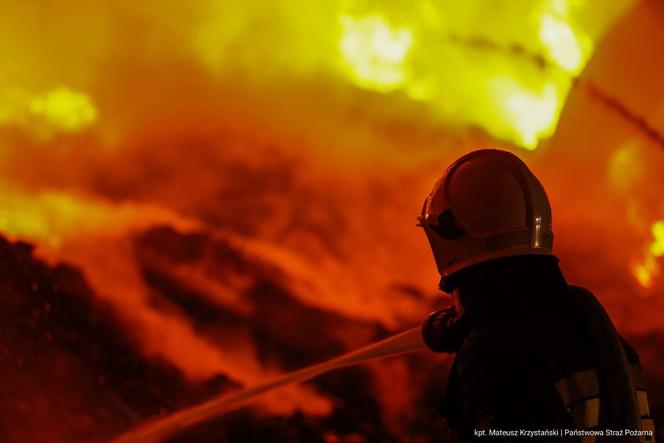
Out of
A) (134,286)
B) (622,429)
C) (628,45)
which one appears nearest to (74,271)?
(134,286)

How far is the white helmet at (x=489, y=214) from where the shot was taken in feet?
6.54

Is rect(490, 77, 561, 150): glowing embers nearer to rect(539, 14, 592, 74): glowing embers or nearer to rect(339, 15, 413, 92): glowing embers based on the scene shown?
rect(539, 14, 592, 74): glowing embers

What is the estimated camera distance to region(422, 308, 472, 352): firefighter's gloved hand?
1.87m

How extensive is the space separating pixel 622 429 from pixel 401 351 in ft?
3.43

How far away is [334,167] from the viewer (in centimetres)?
567

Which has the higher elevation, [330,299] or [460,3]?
[460,3]

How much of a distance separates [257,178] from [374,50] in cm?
140

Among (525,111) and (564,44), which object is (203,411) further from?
(564,44)

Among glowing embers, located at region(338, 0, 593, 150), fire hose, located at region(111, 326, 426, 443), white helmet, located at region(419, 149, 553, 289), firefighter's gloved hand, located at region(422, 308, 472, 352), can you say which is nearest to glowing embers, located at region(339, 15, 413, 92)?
glowing embers, located at region(338, 0, 593, 150)

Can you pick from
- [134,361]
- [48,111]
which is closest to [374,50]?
[48,111]

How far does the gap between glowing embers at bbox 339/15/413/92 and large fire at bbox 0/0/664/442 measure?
15 mm

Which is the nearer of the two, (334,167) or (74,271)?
(74,271)

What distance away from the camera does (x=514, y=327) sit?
170 centimetres

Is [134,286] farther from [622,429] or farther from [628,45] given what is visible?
[628,45]
